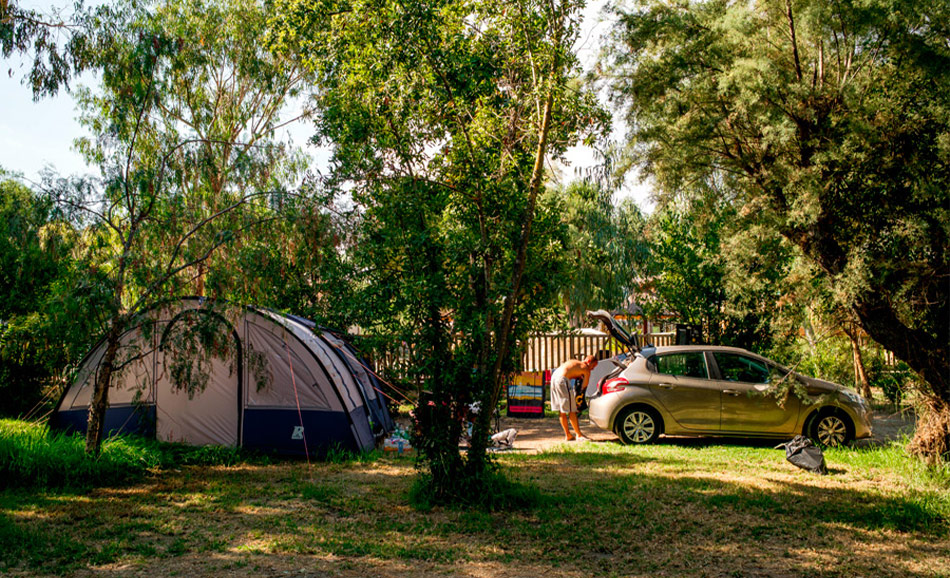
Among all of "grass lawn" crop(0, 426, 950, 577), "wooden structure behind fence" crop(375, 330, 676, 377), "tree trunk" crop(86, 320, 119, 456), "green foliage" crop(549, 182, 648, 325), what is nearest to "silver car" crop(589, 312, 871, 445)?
"grass lawn" crop(0, 426, 950, 577)

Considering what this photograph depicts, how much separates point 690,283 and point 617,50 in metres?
6.66

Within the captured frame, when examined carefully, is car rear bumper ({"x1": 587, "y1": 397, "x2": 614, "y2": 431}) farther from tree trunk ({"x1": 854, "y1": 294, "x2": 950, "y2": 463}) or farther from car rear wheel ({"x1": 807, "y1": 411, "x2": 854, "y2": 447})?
tree trunk ({"x1": 854, "y1": 294, "x2": 950, "y2": 463})

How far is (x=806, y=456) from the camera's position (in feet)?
27.6

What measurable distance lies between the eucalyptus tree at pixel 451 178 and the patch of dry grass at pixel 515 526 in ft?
3.45

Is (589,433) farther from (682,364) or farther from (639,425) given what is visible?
(682,364)

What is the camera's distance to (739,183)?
868 cm

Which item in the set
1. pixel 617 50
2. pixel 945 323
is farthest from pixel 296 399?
pixel 945 323

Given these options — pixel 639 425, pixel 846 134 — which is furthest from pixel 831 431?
pixel 846 134

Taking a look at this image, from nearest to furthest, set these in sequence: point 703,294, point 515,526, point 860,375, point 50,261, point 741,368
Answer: point 515,526 < point 50,261 < point 741,368 < point 860,375 < point 703,294

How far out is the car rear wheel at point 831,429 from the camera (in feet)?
32.2

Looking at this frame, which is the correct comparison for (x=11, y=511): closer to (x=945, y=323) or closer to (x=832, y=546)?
(x=832, y=546)

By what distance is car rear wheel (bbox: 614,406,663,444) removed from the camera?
10381mm

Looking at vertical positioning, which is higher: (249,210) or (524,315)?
(249,210)

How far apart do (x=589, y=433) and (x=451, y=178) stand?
21.8 ft
